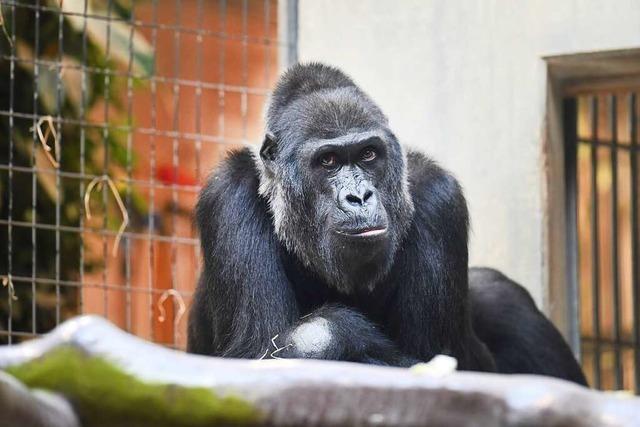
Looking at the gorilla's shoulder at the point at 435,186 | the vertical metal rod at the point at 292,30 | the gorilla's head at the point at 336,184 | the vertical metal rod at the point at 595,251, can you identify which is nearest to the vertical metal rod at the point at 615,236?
the vertical metal rod at the point at 595,251

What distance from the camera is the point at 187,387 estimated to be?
2576 mm

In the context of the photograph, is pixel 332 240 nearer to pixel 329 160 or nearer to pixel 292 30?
pixel 329 160

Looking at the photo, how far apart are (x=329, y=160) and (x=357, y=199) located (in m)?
0.27

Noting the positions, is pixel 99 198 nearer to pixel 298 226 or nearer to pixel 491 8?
pixel 491 8

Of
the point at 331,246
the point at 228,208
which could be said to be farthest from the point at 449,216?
the point at 228,208

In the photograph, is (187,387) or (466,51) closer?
(187,387)

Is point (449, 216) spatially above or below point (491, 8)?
below

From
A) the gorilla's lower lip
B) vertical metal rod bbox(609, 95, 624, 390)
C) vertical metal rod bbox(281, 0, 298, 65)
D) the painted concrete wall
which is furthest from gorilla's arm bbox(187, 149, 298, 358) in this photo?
vertical metal rod bbox(609, 95, 624, 390)

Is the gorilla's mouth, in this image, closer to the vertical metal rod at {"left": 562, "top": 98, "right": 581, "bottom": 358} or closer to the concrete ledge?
the concrete ledge

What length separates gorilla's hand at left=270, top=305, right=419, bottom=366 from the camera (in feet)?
16.6

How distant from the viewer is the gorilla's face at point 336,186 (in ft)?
17.2

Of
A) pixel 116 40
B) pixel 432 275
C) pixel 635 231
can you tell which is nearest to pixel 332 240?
pixel 432 275

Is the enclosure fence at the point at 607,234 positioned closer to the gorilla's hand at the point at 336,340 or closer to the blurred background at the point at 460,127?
the blurred background at the point at 460,127

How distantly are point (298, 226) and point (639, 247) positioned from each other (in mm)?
3597
